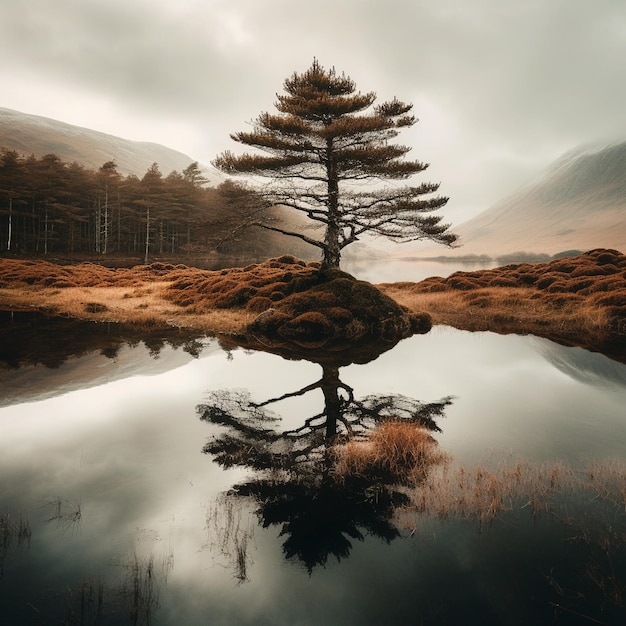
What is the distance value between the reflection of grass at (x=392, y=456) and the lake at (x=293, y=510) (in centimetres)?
22

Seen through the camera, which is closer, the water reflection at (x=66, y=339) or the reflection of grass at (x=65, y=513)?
the reflection of grass at (x=65, y=513)

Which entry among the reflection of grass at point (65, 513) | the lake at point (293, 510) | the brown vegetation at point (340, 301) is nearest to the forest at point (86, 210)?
the brown vegetation at point (340, 301)

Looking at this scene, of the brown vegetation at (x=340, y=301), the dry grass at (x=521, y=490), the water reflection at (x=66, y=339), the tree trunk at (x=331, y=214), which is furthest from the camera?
the tree trunk at (x=331, y=214)

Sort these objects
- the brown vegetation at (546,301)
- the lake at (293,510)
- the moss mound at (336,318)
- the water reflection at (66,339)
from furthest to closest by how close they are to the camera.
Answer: the brown vegetation at (546,301) → the moss mound at (336,318) → the water reflection at (66,339) → the lake at (293,510)

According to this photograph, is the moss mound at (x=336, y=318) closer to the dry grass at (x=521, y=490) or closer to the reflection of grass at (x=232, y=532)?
the dry grass at (x=521, y=490)

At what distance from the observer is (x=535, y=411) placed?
9203 mm

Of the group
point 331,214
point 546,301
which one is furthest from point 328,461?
point 546,301

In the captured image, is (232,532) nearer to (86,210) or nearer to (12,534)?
(12,534)

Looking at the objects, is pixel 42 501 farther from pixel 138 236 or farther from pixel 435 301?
pixel 138 236

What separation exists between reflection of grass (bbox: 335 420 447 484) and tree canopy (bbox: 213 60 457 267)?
13683 millimetres

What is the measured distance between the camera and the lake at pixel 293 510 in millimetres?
3799

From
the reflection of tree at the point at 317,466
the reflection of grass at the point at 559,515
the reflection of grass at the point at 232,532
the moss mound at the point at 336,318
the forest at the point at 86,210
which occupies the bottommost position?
the reflection of grass at the point at 232,532

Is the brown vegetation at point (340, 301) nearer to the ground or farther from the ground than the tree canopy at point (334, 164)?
nearer to the ground

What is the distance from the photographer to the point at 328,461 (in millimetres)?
6668
